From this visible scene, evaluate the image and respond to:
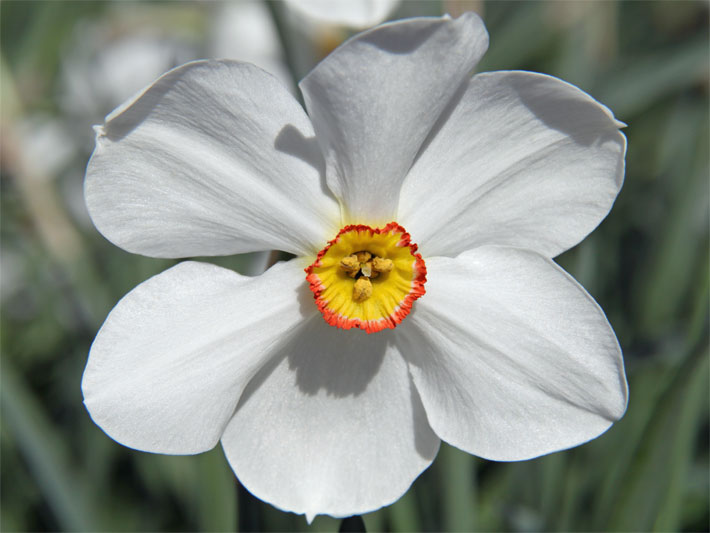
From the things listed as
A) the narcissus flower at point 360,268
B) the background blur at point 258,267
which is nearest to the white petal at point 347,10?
the background blur at point 258,267

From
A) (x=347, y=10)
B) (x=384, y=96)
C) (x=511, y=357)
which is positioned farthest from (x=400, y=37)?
(x=347, y=10)

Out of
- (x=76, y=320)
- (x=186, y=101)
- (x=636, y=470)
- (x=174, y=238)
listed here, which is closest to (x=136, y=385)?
(x=174, y=238)

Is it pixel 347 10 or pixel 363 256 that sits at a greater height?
pixel 347 10

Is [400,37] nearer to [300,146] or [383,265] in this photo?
[300,146]

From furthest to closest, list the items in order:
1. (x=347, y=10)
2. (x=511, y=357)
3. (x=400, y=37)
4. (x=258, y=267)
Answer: (x=258, y=267)
(x=347, y=10)
(x=511, y=357)
(x=400, y=37)

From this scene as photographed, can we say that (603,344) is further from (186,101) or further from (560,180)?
(186,101)

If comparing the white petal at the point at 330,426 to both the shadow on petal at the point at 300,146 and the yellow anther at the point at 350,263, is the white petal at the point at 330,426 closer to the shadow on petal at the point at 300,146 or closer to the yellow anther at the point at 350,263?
the yellow anther at the point at 350,263

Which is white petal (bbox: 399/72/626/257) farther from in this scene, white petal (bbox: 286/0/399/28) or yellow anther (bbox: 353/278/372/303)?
white petal (bbox: 286/0/399/28)

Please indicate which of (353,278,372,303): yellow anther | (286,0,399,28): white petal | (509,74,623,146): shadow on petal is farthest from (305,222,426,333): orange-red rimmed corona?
(286,0,399,28): white petal
